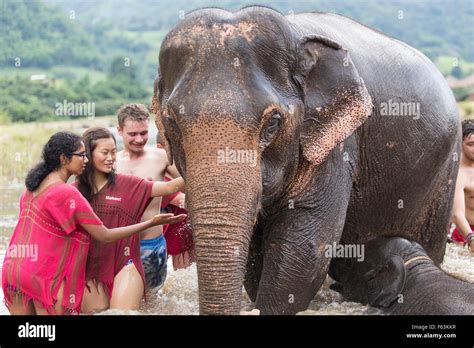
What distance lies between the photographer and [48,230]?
608 centimetres

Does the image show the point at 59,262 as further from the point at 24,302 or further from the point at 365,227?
the point at 365,227

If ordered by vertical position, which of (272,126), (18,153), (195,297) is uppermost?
(272,126)

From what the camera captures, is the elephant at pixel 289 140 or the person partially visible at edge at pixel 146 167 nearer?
the elephant at pixel 289 140

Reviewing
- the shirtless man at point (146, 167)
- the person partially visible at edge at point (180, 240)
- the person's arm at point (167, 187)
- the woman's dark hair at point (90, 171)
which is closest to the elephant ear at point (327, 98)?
the person's arm at point (167, 187)

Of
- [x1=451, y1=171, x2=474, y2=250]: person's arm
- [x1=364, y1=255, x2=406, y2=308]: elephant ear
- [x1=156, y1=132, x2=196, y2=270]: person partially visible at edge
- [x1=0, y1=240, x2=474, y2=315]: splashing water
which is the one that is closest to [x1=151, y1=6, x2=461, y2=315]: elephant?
[x1=364, y1=255, x2=406, y2=308]: elephant ear

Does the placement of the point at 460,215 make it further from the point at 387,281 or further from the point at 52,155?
the point at 52,155

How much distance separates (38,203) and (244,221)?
1.63m

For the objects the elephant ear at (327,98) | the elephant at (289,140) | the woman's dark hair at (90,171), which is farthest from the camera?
the woman's dark hair at (90,171)

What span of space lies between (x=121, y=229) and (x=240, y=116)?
5.37 ft

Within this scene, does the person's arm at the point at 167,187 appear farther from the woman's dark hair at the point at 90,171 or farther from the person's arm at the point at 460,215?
the person's arm at the point at 460,215

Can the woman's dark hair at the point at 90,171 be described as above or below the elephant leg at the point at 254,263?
above

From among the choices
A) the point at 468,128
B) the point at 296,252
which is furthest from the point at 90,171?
the point at 468,128

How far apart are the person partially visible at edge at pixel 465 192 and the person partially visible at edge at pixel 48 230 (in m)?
4.32

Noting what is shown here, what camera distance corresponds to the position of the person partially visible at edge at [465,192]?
9.40 metres
